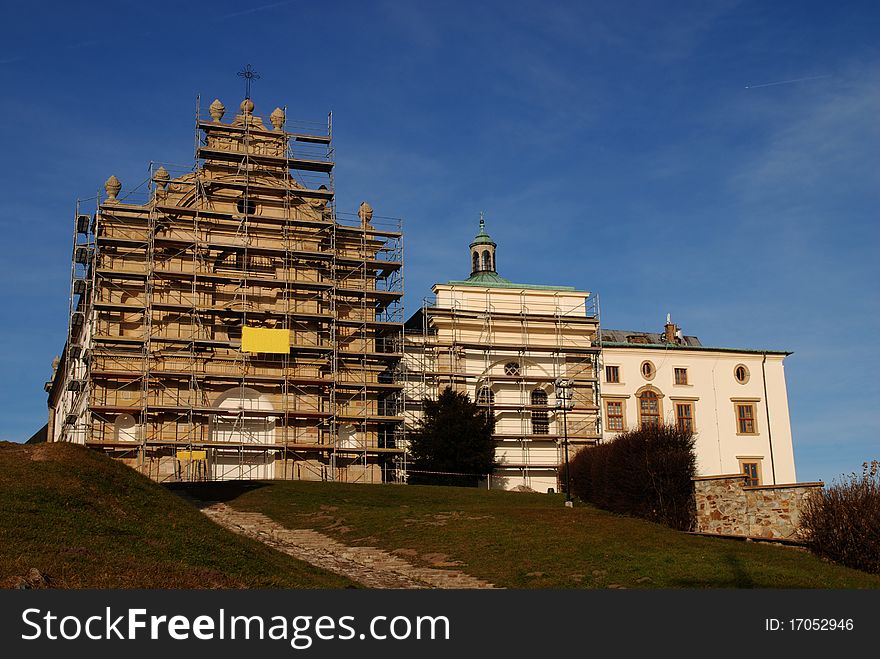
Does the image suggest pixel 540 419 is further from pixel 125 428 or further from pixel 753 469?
pixel 125 428

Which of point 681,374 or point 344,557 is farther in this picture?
point 681,374

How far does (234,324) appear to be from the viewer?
4731 cm

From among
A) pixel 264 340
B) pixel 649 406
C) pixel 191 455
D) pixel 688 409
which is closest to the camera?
pixel 191 455

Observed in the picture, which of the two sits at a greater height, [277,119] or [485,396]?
[277,119]

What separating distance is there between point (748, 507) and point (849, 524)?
4.68 m

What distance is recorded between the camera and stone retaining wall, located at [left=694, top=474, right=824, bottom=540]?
23.4 meters

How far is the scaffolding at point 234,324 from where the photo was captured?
4472 cm

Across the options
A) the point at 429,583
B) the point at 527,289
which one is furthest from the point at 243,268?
the point at 429,583

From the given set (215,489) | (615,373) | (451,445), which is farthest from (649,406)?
(215,489)

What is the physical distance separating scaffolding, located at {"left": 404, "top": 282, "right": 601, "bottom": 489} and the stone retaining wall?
78.6 feet

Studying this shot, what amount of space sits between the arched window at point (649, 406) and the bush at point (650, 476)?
910 inches

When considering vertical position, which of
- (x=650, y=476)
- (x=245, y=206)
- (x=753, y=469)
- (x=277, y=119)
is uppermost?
(x=277, y=119)

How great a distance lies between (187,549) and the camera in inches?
674

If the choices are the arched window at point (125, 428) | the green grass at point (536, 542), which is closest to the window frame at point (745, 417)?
the green grass at point (536, 542)
